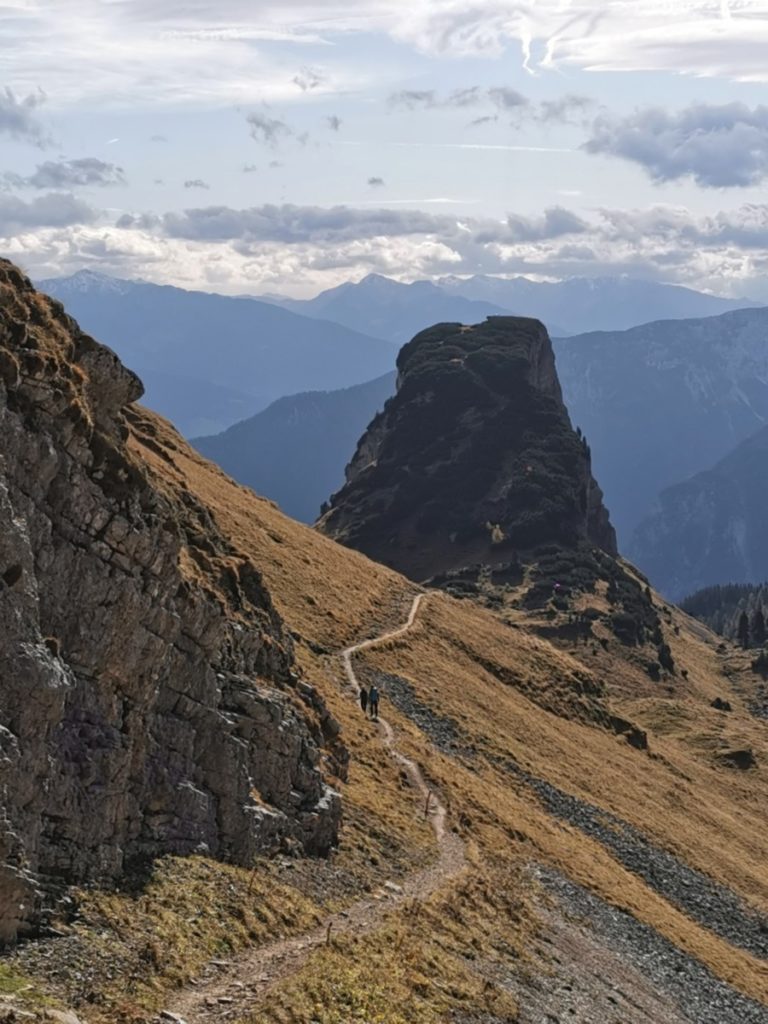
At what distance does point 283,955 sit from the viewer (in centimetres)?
2870

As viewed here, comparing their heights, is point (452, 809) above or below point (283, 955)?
above

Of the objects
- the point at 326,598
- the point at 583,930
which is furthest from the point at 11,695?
the point at 326,598

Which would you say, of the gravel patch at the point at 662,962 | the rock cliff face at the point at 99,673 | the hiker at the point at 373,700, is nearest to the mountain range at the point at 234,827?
the rock cliff face at the point at 99,673

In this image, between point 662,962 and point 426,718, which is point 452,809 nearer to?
point 662,962

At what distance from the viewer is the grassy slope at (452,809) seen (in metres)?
27.8

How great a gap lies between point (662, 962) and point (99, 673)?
28.8 metres

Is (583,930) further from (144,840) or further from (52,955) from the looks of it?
(52,955)

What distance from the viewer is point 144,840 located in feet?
98.3

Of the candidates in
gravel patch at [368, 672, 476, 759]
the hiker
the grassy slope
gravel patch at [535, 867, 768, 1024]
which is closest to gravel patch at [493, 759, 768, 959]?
the grassy slope

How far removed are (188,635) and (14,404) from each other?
29.3 feet

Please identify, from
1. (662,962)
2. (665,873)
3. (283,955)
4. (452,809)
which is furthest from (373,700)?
(283,955)

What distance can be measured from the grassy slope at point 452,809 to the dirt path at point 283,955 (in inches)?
18.6

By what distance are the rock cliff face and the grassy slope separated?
5.38 feet

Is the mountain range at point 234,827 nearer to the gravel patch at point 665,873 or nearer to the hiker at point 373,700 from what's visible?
the gravel patch at point 665,873
